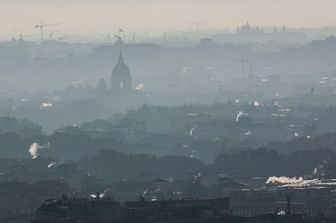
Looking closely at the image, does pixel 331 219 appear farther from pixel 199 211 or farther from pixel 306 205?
pixel 306 205

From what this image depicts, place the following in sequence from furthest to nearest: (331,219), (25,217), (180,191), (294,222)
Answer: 1. (180,191)
2. (25,217)
3. (331,219)
4. (294,222)

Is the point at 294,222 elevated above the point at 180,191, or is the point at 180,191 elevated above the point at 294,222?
the point at 294,222

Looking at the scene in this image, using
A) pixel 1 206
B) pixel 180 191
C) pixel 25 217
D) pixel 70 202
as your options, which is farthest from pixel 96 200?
pixel 180 191

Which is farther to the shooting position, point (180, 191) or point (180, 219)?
point (180, 191)

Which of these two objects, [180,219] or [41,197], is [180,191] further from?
[180,219]

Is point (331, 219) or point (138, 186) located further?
point (138, 186)

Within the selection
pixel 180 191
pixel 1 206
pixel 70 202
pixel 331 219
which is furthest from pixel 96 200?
pixel 180 191

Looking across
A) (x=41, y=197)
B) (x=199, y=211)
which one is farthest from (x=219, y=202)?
(x=41, y=197)

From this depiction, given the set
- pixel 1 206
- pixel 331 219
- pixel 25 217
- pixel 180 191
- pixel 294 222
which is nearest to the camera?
pixel 294 222

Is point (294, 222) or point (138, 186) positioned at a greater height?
point (294, 222)
